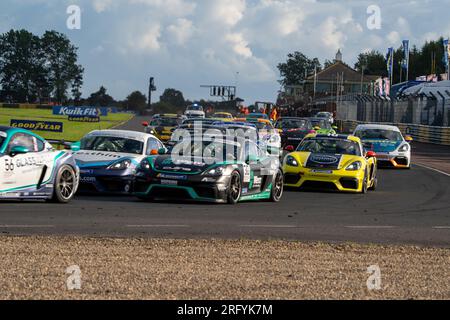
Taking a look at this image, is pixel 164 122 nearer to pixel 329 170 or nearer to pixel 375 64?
pixel 329 170

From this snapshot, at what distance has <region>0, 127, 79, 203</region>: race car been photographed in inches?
571

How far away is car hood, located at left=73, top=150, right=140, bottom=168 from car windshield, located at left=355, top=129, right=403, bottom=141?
13.4m

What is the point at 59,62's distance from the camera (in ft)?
473

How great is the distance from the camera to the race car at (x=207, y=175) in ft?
52.2

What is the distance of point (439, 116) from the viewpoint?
55062mm

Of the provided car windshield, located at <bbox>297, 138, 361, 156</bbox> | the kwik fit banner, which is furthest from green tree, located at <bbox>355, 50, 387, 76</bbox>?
car windshield, located at <bbox>297, 138, 361, 156</bbox>

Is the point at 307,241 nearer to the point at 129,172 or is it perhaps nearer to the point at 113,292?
the point at 113,292

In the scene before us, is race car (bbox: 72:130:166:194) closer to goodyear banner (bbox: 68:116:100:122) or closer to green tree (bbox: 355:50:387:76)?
goodyear banner (bbox: 68:116:100:122)

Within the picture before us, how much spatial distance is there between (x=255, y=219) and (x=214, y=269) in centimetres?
486

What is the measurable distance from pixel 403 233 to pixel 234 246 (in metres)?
2.99

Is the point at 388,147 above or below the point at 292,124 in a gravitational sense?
below

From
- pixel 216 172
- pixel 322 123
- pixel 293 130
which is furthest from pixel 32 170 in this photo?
pixel 322 123
